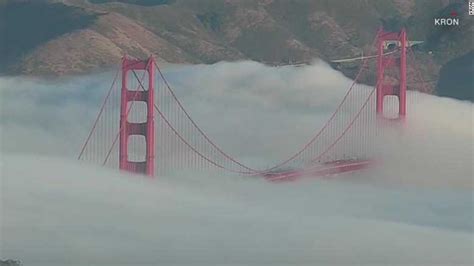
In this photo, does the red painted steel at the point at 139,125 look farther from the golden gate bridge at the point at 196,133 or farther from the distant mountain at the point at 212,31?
the distant mountain at the point at 212,31

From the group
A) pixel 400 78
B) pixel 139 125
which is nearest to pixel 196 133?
pixel 400 78

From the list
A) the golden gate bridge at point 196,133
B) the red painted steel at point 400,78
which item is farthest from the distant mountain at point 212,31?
the red painted steel at point 400,78

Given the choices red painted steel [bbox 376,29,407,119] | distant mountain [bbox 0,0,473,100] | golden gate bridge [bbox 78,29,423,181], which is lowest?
golden gate bridge [bbox 78,29,423,181]

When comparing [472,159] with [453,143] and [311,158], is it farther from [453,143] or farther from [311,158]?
[311,158]

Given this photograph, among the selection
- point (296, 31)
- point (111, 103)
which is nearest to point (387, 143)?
point (111, 103)

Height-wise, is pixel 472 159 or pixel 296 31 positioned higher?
pixel 296 31

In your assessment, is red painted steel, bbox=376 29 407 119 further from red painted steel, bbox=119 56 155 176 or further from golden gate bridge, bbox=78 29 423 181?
red painted steel, bbox=119 56 155 176

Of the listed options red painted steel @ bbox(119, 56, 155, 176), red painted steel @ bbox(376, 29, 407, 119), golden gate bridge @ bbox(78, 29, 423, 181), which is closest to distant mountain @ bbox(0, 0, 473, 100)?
golden gate bridge @ bbox(78, 29, 423, 181)
